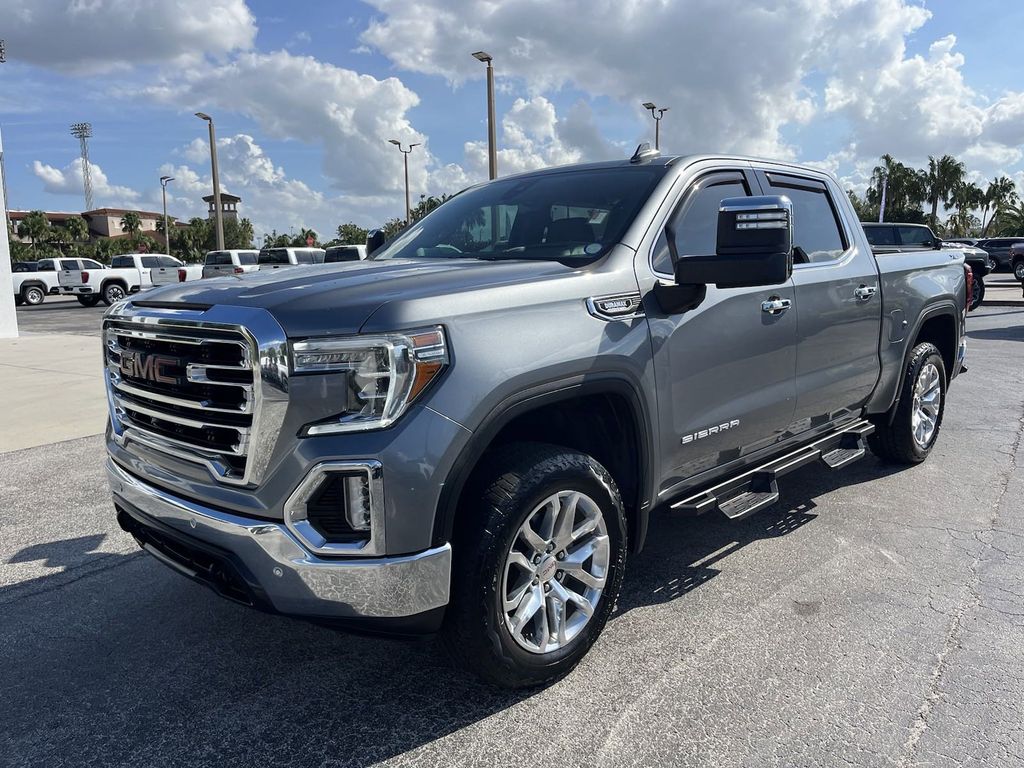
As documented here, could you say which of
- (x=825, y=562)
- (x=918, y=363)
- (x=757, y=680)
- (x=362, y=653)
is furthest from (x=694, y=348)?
(x=918, y=363)

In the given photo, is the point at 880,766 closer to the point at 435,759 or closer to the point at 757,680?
the point at 757,680

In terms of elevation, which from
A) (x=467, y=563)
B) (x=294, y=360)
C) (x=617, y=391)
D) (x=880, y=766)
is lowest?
(x=880, y=766)

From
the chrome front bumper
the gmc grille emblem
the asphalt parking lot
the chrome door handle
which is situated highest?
the chrome door handle

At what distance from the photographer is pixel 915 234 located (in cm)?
1669

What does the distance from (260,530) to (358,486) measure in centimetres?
34

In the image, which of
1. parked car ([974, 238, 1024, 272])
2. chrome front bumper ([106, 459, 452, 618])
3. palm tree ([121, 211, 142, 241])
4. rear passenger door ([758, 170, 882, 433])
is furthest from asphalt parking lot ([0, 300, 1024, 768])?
palm tree ([121, 211, 142, 241])

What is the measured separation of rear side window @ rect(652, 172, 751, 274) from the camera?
3285 mm

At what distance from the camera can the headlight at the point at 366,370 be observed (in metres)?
2.34

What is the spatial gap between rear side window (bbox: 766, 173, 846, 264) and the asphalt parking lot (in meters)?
1.52

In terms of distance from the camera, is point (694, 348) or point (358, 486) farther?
point (694, 348)

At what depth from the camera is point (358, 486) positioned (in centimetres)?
233

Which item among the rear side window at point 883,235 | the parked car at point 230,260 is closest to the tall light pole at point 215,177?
the parked car at point 230,260

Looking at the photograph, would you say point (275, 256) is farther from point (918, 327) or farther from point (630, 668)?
point (630, 668)

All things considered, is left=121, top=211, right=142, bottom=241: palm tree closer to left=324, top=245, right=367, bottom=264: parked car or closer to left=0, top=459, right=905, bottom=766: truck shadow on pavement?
left=324, top=245, right=367, bottom=264: parked car
